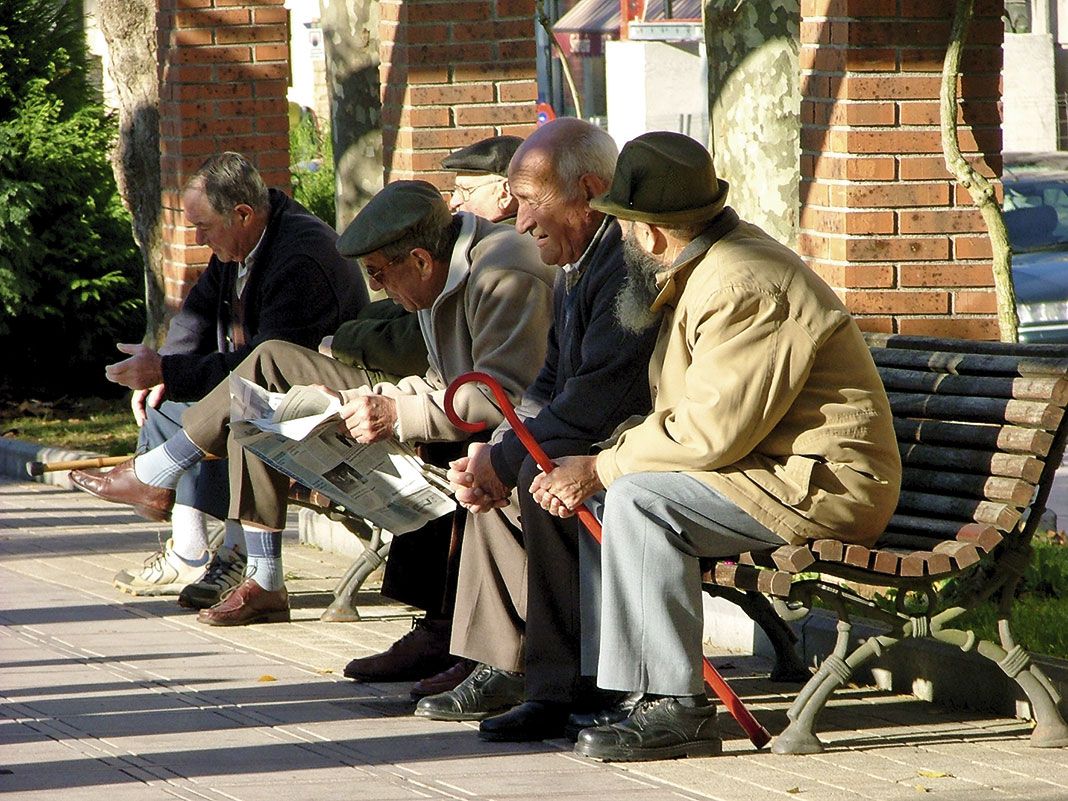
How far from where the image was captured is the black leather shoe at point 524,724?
5105mm

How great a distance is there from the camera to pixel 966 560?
15.2ft

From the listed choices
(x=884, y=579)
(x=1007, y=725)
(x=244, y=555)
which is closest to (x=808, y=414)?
(x=884, y=579)

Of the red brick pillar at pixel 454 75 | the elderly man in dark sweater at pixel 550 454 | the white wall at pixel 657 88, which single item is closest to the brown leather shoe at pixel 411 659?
the elderly man in dark sweater at pixel 550 454

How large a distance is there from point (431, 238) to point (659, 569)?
4.78 feet

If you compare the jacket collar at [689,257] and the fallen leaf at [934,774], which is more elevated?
the jacket collar at [689,257]

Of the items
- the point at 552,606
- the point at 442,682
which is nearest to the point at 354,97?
the point at 442,682

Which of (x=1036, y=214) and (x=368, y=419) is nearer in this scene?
(x=368, y=419)

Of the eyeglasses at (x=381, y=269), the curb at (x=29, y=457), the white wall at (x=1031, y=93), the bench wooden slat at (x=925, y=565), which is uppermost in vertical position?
the white wall at (x=1031, y=93)

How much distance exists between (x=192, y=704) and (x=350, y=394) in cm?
107

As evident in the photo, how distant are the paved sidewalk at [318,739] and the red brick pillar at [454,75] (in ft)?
7.48

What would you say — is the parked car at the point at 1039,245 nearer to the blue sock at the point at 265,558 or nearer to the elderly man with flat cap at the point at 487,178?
the elderly man with flat cap at the point at 487,178

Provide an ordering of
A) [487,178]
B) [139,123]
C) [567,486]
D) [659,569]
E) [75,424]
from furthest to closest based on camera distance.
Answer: [75,424] → [139,123] → [487,178] → [567,486] → [659,569]

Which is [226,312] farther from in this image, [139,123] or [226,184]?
[139,123]

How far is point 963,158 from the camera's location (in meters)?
6.11
